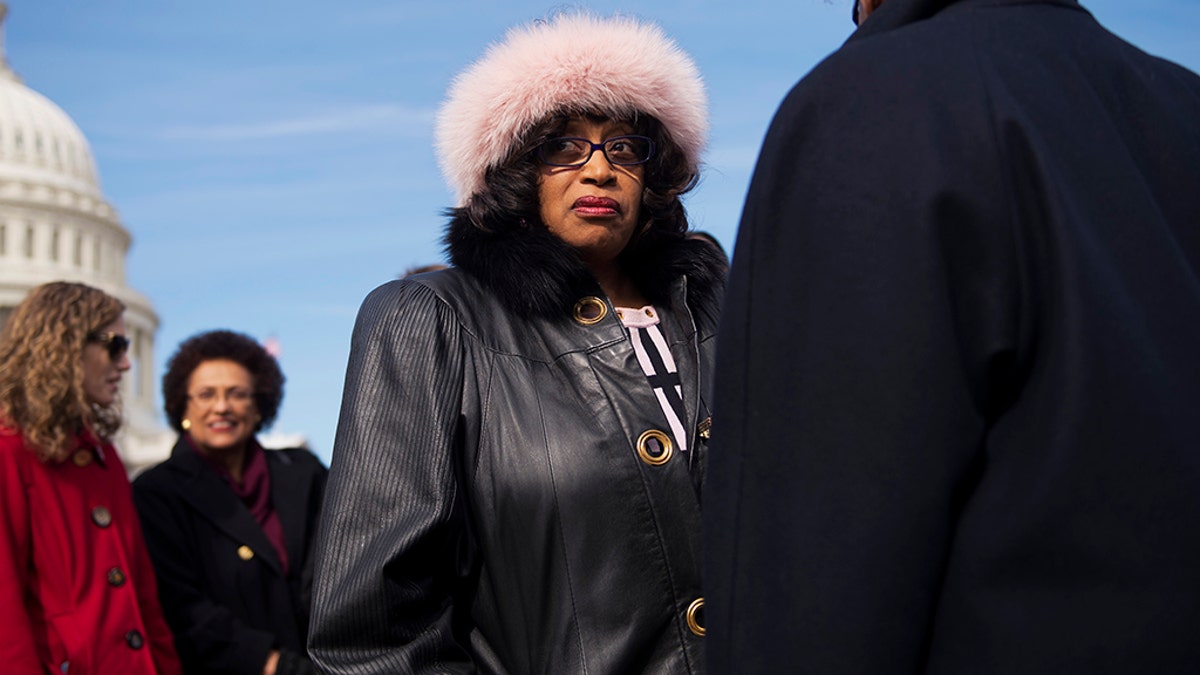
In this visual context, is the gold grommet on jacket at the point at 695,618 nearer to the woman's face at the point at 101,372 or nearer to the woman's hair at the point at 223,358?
the woman's face at the point at 101,372

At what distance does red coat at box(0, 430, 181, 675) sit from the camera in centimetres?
402

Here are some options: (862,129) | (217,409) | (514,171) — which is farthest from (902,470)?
(217,409)

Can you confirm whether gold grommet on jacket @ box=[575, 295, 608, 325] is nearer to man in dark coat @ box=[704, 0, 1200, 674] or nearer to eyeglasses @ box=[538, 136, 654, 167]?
eyeglasses @ box=[538, 136, 654, 167]

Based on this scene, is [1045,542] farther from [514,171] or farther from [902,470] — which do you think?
[514,171]

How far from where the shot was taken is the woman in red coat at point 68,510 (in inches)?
161

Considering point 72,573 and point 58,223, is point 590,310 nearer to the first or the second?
point 72,573

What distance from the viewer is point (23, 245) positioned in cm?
5969

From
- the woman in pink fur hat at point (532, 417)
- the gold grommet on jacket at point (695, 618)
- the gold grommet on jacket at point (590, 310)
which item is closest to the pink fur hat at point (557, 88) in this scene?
the woman in pink fur hat at point (532, 417)

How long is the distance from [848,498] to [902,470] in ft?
0.17

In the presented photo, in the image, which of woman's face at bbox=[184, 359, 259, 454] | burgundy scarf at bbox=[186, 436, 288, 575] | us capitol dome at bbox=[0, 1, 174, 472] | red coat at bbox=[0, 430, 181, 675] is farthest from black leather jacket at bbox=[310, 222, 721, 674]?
us capitol dome at bbox=[0, 1, 174, 472]

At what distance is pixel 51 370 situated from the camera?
4.41 metres

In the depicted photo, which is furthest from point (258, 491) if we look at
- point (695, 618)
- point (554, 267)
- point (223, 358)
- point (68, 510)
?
point (695, 618)

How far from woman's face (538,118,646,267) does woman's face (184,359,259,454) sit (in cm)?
331

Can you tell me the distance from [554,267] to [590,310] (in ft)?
0.36
